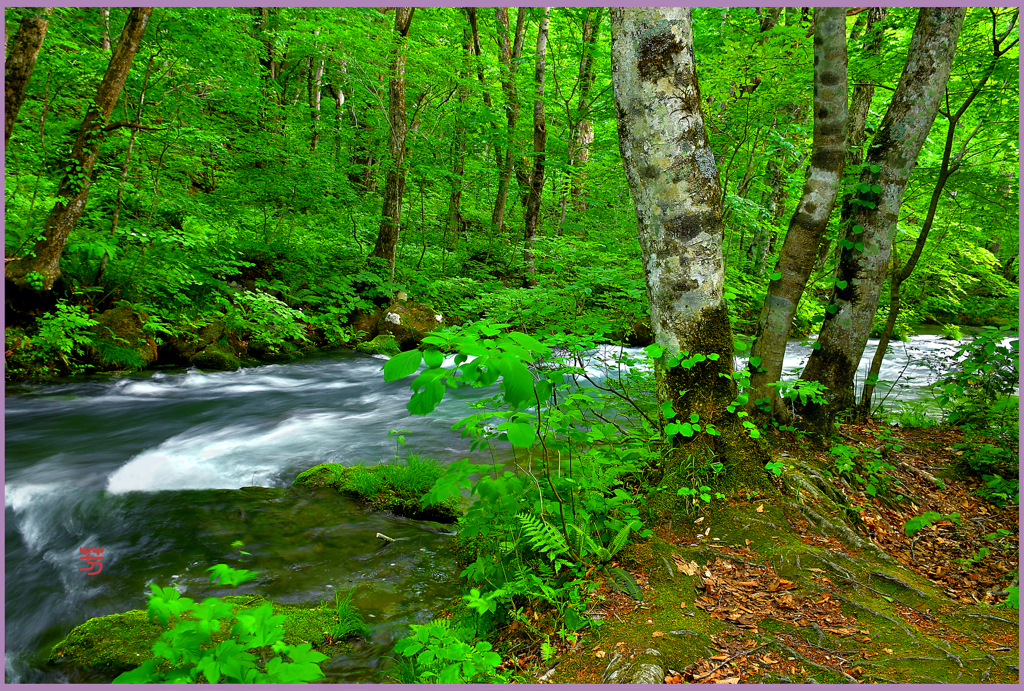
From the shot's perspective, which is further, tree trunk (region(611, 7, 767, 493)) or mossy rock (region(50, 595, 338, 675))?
tree trunk (region(611, 7, 767, 493))

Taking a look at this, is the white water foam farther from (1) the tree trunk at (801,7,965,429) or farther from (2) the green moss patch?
(1) the tree trunk at (801,7,965,429)

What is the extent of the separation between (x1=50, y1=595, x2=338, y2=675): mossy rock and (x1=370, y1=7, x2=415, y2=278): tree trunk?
964 cm

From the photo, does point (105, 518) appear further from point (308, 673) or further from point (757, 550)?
point (757, 550)

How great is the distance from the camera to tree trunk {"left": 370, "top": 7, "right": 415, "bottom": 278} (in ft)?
36.5

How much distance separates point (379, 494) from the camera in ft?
16.3

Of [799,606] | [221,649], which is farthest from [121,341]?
[799,606]

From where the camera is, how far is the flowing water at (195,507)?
3488 mm

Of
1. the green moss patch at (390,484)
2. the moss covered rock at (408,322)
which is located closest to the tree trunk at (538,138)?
the moss covered rock at (408,322)

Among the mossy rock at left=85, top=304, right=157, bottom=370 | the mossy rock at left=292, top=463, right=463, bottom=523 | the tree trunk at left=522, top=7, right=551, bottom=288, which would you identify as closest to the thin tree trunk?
the tree trunk at left=522, top=7, right=551, bottom=288

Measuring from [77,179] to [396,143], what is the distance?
19.3 feet

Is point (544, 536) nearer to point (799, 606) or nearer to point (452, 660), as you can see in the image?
point (452, 660)

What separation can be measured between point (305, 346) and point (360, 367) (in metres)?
1.65

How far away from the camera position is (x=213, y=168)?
12594 mm

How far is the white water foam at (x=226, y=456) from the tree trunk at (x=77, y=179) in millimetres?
4094
